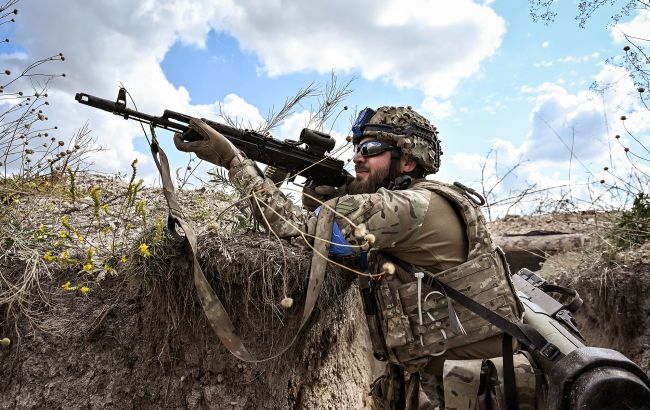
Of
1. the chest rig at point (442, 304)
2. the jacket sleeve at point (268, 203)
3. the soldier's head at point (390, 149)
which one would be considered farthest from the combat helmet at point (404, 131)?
the jacket sleeve at point (268, 203)

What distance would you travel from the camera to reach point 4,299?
9.57ft

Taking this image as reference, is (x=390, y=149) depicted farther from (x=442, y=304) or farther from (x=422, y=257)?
(x=442, y=304)

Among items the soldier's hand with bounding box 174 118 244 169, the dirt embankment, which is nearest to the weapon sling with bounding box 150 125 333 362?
the soldier's hand with bounding box 174 118 244 169

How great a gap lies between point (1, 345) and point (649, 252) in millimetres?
5410

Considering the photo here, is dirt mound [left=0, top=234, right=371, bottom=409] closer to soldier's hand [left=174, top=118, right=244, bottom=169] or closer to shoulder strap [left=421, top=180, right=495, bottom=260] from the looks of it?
soldier's hand [left=174, top=118, right=244, bottom=169]

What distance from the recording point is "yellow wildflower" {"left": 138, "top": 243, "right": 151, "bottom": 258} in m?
2.55

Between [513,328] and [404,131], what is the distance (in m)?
1.35

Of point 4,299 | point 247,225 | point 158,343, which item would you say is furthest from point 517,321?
point 4,299

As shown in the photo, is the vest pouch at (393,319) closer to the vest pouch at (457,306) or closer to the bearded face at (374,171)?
the vest pouch at (457,306)

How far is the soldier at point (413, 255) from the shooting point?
2.64 m

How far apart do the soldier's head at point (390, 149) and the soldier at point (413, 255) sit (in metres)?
0.18

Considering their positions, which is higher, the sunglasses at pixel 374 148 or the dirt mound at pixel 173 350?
the sunglasses at pixel 374 148

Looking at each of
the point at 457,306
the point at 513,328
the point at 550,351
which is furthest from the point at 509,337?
the point at 457,306

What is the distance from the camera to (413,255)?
2830 mm
